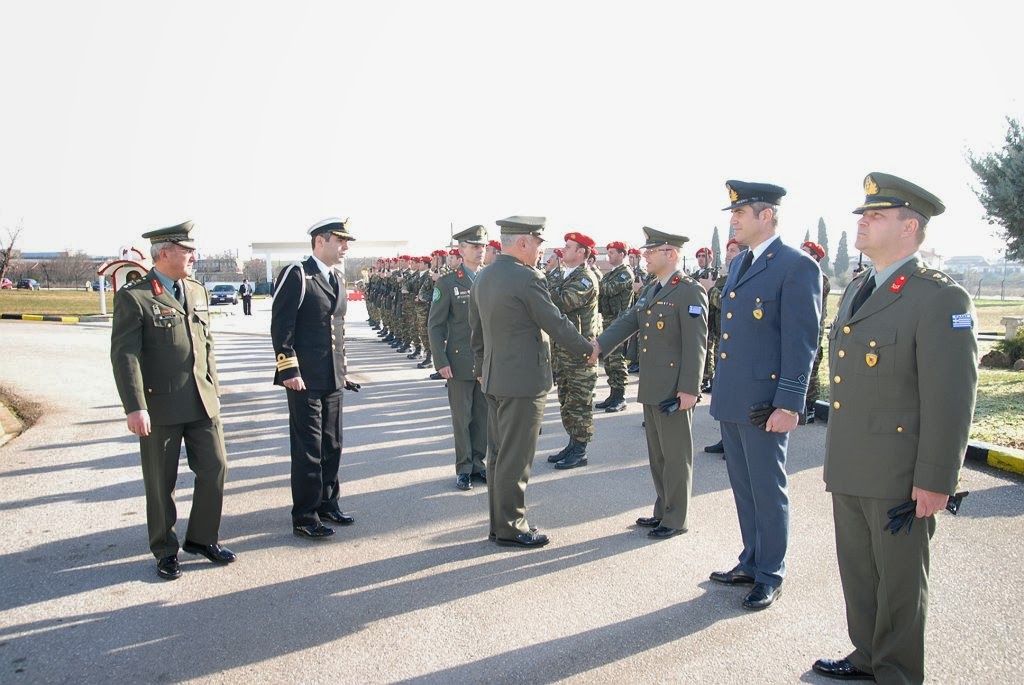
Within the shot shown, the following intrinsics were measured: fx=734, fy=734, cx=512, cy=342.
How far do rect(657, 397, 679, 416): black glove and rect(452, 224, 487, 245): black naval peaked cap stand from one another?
2.50 metres

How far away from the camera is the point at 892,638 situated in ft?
9.91

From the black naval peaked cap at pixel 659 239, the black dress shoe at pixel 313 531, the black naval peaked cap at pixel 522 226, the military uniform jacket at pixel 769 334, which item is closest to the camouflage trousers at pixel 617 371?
the black naval peaked cap at pixel 659 239

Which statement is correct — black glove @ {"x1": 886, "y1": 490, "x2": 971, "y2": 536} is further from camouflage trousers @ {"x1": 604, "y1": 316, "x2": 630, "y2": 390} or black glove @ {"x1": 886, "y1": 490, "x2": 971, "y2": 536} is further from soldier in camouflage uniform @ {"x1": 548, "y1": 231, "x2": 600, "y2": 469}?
camouflage trousers @ {"x1": 604, "y1": 316, "x2": 630, "y2": 390}

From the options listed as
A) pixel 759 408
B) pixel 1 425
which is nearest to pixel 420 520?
pixel 759 408

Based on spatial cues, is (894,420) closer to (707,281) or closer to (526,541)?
(526,541)

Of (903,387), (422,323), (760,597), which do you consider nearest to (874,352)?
(903,387)

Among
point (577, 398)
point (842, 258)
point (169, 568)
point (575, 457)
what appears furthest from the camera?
point (842, 258)

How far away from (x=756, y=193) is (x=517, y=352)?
1767 millimetres

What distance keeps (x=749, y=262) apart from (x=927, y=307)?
130cm

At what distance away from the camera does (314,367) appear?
507 cm

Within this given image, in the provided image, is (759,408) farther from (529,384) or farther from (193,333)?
(193,333)

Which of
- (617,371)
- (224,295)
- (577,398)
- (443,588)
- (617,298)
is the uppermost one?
(617,298)

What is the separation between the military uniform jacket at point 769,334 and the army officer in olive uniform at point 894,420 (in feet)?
1.63

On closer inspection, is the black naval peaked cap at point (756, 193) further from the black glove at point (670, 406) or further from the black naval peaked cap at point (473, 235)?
the black naval peaked cap at point (473, 235)
